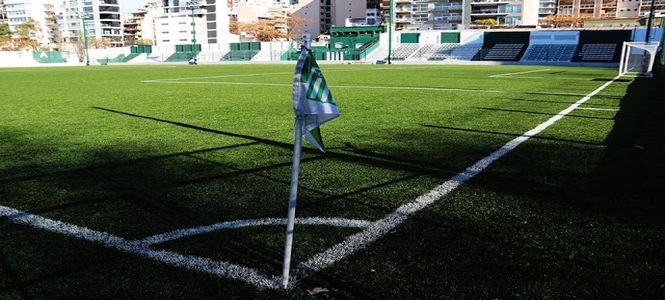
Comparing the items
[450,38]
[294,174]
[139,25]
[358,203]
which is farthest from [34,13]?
[294,174]

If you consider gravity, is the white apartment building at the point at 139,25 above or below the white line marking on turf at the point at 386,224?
above

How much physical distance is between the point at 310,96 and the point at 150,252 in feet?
4.87

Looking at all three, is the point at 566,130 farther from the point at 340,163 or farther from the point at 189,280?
the point at 189,280

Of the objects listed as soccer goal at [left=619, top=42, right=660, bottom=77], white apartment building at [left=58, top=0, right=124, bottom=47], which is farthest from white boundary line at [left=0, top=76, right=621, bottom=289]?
white apartment building at [left=58, top=0, right=124, bottom=47]

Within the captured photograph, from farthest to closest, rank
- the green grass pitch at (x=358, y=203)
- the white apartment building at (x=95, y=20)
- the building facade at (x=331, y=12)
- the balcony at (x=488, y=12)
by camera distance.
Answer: the white apartment building at (x=95, y=20), the building facade at (x=331, y=12), the balcony at (x=488, y=12), the green grass pitch at (x=358, y=203)

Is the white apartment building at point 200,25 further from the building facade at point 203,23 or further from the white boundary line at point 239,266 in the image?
the white boundary line at point 239,266

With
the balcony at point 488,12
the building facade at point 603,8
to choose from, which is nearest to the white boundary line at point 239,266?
the balcony at point 488,12

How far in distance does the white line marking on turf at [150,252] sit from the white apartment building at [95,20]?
534 ft

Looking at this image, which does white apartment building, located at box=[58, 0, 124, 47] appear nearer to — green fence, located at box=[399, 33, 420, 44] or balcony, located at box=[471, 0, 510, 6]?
balcony, located at box=[471, 0, 510, 6]

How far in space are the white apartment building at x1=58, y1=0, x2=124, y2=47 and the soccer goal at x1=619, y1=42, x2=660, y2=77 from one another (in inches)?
5958

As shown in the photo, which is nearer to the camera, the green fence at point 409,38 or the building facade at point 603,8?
the green fence at point 409,38

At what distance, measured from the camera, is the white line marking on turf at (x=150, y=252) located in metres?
2.84

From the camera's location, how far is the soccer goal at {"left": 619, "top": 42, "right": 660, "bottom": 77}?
67.3ft

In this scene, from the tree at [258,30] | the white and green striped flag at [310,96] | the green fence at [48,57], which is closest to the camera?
the white and green striped flag at [310,96]
